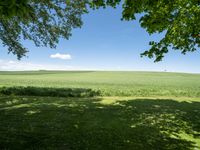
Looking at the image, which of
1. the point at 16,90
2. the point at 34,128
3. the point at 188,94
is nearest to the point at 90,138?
the point at 34,128

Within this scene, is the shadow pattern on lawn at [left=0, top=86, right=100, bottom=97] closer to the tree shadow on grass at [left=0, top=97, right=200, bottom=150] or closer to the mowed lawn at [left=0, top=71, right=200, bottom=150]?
the mowed lawn at [left=0, top=71, right=200, bottom=150]

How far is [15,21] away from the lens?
84.3ft

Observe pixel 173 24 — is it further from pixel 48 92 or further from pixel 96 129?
pixel 48 92

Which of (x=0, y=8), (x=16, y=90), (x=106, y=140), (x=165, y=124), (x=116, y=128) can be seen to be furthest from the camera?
(x=16, y=90)

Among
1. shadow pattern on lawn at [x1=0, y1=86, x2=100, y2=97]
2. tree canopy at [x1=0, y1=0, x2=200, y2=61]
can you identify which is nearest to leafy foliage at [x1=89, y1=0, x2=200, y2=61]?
tree canopy at [x1=0, y1=0, x2=200, y2=61]

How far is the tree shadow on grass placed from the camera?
10.7 metres

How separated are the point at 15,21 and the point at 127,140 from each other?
18.7 meters

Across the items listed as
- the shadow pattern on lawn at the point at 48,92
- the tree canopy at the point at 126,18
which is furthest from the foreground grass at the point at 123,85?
the tree canopy at the point at 126,18

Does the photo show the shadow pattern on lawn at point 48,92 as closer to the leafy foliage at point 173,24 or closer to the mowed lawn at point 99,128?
the mowed lawn at point 99,128

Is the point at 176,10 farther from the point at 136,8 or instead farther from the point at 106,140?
the point at 106,140

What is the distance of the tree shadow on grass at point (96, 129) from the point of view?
1073 centimetres

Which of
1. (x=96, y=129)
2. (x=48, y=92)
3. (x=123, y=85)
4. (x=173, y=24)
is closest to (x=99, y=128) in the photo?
(x=96, y=129)

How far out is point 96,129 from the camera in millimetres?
12844

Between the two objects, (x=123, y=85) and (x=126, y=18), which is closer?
(x=126, y=18)
